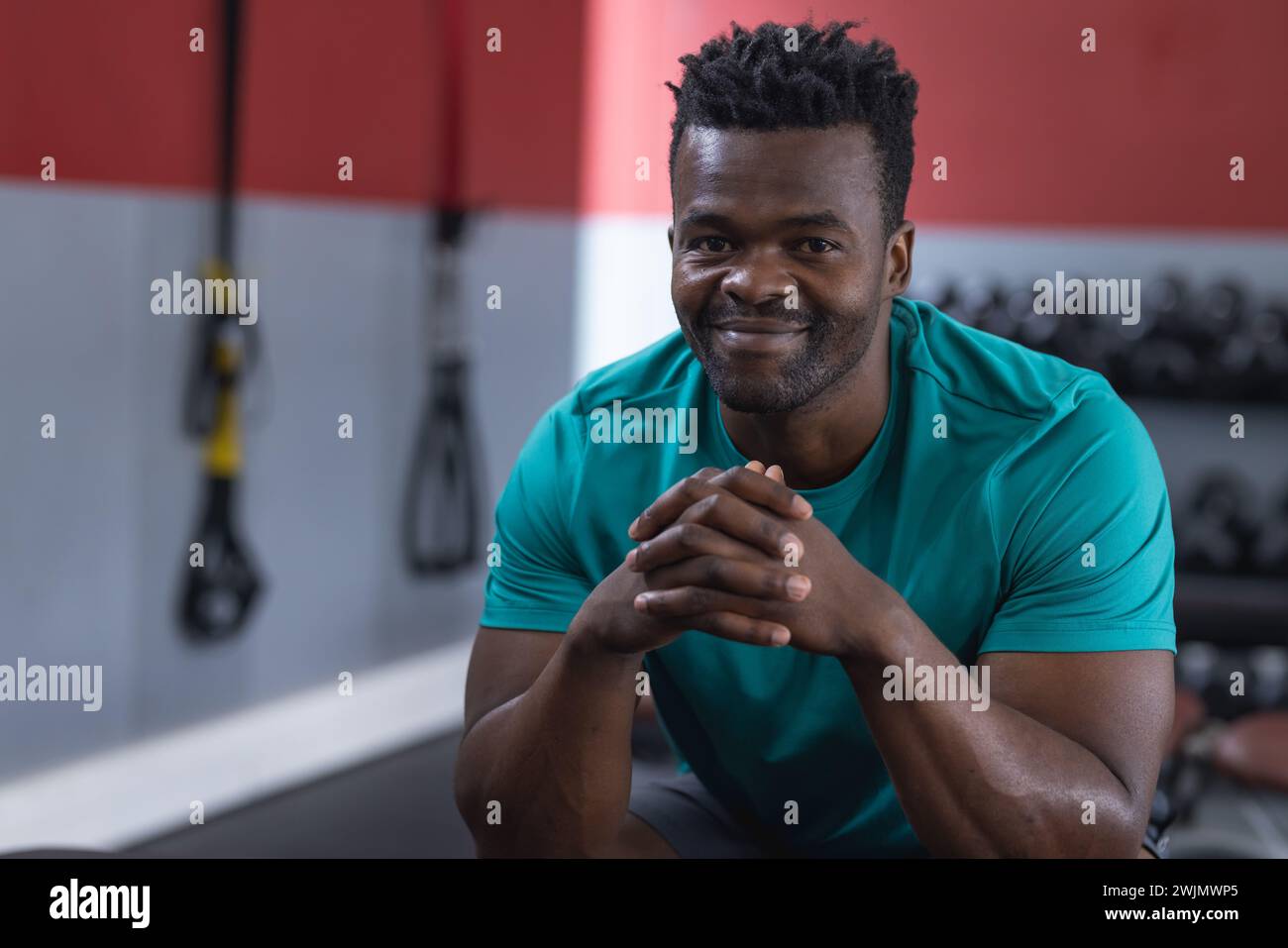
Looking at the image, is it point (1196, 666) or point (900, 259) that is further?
point (1196, 666)

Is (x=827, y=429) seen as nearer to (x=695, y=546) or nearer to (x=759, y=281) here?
(x=759, y=281)

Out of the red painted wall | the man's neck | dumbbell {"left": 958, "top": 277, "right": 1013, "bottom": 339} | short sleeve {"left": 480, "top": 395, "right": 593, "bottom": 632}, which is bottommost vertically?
short sleeve {"left": 480, "top": 395, "right": 593, "bottom": 632}


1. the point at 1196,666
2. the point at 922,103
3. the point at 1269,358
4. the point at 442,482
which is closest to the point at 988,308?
the point at 922,103

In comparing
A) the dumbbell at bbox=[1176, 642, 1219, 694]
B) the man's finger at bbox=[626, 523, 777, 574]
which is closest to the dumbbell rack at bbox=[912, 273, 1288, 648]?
the dumbbell at bbox=[1176, 642, 1219, 694]

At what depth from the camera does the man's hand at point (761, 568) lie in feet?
2.61

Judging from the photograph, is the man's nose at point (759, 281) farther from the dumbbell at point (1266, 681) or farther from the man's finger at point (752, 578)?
the dumbbell at point (1266, 681)

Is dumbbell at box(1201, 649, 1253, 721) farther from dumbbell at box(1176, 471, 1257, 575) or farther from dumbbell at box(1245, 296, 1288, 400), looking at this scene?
dumbbell at box(1245, 296, 1288, 400)

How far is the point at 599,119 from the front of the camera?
3.36 metres

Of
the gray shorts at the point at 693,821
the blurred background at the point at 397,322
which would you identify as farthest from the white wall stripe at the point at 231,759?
the gray shorts at the point at 693,821

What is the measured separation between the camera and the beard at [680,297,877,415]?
37.4 inches

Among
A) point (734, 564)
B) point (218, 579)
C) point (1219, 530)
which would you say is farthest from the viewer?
point (1219, 530)

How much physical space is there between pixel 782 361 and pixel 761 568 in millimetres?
217

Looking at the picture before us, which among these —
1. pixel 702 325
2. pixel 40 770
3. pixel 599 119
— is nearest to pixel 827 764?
pixel 702 325

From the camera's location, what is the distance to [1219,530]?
2.94 m
